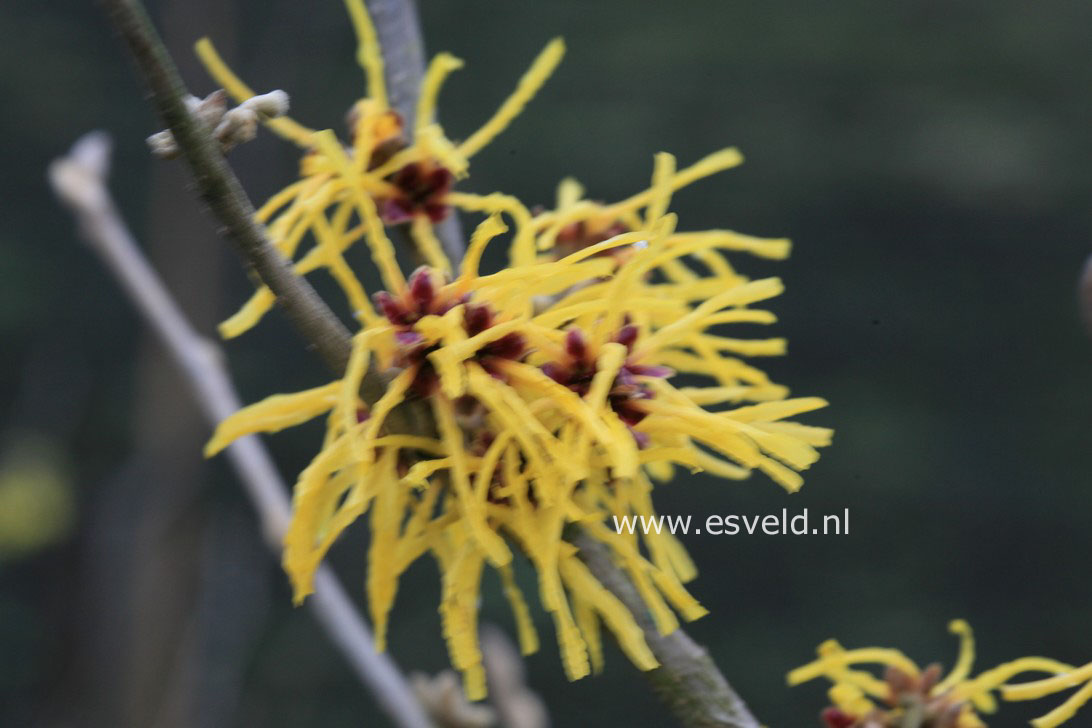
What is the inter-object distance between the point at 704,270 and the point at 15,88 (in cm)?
482

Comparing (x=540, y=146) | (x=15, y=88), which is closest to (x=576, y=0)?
(x=540, y=146)

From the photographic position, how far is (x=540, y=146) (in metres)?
5.25

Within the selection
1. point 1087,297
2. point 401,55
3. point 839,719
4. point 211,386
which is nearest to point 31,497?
point 211,386

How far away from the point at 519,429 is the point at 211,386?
41cm

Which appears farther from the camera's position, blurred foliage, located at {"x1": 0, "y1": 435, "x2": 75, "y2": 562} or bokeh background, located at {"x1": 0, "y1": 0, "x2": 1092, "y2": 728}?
bokeh background, located at {"x1": 0, "y1": 0, "x2": 1092, "y2": 728}

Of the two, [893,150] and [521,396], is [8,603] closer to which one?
[893,150]

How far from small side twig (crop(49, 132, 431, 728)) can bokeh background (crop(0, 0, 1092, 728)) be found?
3800mm

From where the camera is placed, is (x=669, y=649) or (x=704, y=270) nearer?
(x=669, y=649)

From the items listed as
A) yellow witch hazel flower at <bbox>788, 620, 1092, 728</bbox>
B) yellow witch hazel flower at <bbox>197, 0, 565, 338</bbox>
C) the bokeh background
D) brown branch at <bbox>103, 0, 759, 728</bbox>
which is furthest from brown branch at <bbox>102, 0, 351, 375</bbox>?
the bokeh background

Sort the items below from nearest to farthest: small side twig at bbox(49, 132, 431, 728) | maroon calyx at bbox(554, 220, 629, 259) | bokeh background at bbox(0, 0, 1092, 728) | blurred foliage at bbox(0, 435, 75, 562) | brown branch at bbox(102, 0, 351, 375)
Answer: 1. brown branch at bbox(102, 0, 351, 375)
2. maroon calyx at bbox(554, 220, 629, 259)
3. small side twig at bbox(49, 132, 431, 728)
4. blurred foliage at bbox(0, 435, 75, 562)
5. bokeh background at bbox(0, 0, 1092, 728)

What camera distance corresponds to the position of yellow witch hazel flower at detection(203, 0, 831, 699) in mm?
478

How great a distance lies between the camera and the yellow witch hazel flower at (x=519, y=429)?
1.57 ft

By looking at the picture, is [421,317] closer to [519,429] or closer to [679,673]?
[519,429]

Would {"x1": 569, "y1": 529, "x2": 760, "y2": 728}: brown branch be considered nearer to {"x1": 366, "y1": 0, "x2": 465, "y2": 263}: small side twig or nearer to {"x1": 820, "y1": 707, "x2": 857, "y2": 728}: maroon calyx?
{"x1": 820, "y1": 707, "x2": 857, "y2": 728}: maroon calyx
